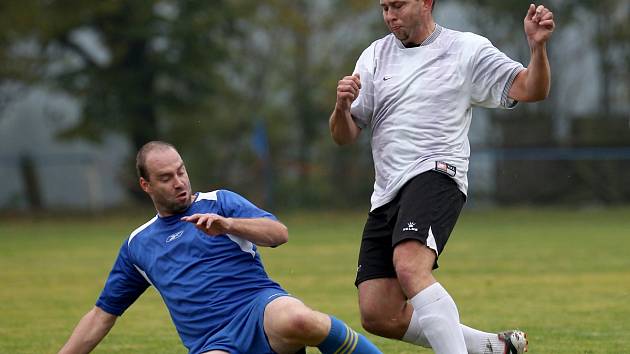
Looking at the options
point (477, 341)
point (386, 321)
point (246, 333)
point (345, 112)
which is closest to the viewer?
point (246, 333)

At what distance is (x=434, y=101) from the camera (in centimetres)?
623

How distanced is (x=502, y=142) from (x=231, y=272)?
23.6 metres

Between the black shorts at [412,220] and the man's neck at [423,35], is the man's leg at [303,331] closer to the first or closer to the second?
the black shorts at [412,220]

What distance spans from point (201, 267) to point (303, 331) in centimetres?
69

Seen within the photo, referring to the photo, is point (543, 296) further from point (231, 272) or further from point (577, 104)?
point (577, 104)

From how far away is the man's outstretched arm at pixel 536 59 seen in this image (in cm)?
580

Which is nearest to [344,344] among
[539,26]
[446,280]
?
[539,26]

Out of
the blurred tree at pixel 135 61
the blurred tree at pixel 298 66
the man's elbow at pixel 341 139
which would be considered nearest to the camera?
the man's elbow at pixel 341 139

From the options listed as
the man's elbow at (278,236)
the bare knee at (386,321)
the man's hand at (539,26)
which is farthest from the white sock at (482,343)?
the man's hand at (539,26)

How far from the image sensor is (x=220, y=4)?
1149 inches

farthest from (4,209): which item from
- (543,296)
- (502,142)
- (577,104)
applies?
(543,296)

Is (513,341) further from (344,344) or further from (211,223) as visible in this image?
(211,223)

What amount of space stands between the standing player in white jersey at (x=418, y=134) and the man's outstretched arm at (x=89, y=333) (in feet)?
4.59

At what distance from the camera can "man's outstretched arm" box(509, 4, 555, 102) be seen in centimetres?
580
